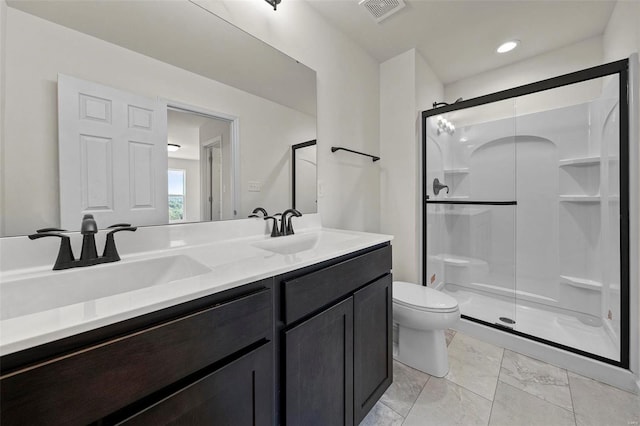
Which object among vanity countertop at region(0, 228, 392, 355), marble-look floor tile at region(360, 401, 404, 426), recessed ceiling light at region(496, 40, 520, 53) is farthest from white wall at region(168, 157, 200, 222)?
recessed ceiling light at region(496, 40, 520, 53)

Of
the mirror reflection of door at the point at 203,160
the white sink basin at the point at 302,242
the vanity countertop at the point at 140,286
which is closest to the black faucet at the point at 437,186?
the white sink basin at the point at 302,242

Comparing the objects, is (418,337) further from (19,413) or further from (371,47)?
(371,47)

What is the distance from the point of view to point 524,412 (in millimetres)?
1240

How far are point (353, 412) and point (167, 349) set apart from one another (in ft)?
2.89

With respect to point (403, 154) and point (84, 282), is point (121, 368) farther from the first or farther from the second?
point (403, 154)

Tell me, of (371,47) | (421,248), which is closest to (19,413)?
(421,248)

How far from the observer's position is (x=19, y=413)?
0.37 metres

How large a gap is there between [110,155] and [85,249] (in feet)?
1.13

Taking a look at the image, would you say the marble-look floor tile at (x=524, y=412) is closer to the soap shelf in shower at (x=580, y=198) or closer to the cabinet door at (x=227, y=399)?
the cabinet door at (x=227, y=399)

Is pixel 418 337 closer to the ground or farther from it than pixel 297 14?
closer to the ground

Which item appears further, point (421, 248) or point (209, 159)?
point (421, 248)

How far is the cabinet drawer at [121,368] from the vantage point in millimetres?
375

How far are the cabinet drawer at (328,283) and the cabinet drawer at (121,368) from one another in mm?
160

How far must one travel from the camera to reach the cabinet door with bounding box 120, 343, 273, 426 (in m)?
0.51
